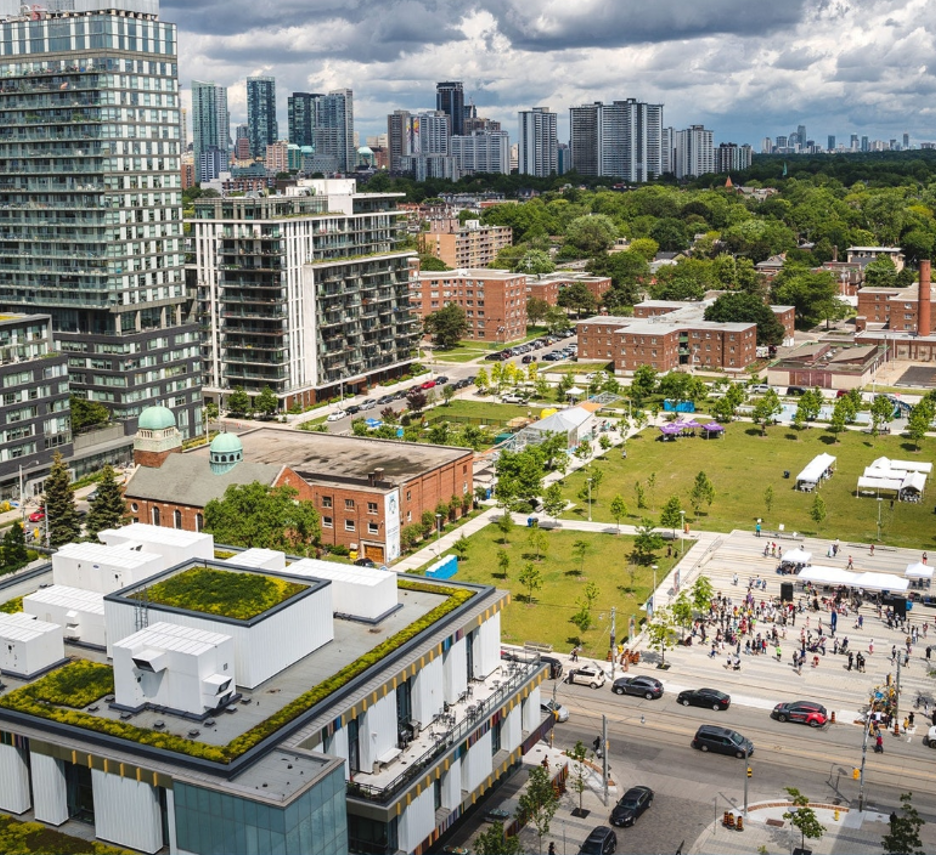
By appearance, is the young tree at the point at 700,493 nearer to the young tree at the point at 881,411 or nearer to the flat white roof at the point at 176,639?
the young tree at the point at 881,411

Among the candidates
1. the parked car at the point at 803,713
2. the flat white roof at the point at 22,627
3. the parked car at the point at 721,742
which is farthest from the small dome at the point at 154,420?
the parked car at the point at 803,713

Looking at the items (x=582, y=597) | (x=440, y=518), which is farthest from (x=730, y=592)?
(x=440, y=518)

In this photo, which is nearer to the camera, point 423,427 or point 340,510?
point 340,510

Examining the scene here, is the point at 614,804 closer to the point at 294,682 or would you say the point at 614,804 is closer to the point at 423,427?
the point at 294,682

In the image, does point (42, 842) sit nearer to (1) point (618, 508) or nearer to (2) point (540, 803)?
(2) point (540, 803)

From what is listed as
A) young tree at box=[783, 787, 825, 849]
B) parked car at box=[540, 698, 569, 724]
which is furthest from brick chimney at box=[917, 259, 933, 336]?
young tree at box=[783, 787, 825, 849]

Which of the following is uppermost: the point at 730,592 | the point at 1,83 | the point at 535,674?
the point at 1,83

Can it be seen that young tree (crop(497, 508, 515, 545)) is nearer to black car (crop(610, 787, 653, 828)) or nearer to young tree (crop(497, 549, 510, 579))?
young tree (crop(497, 549, 510, 579))
